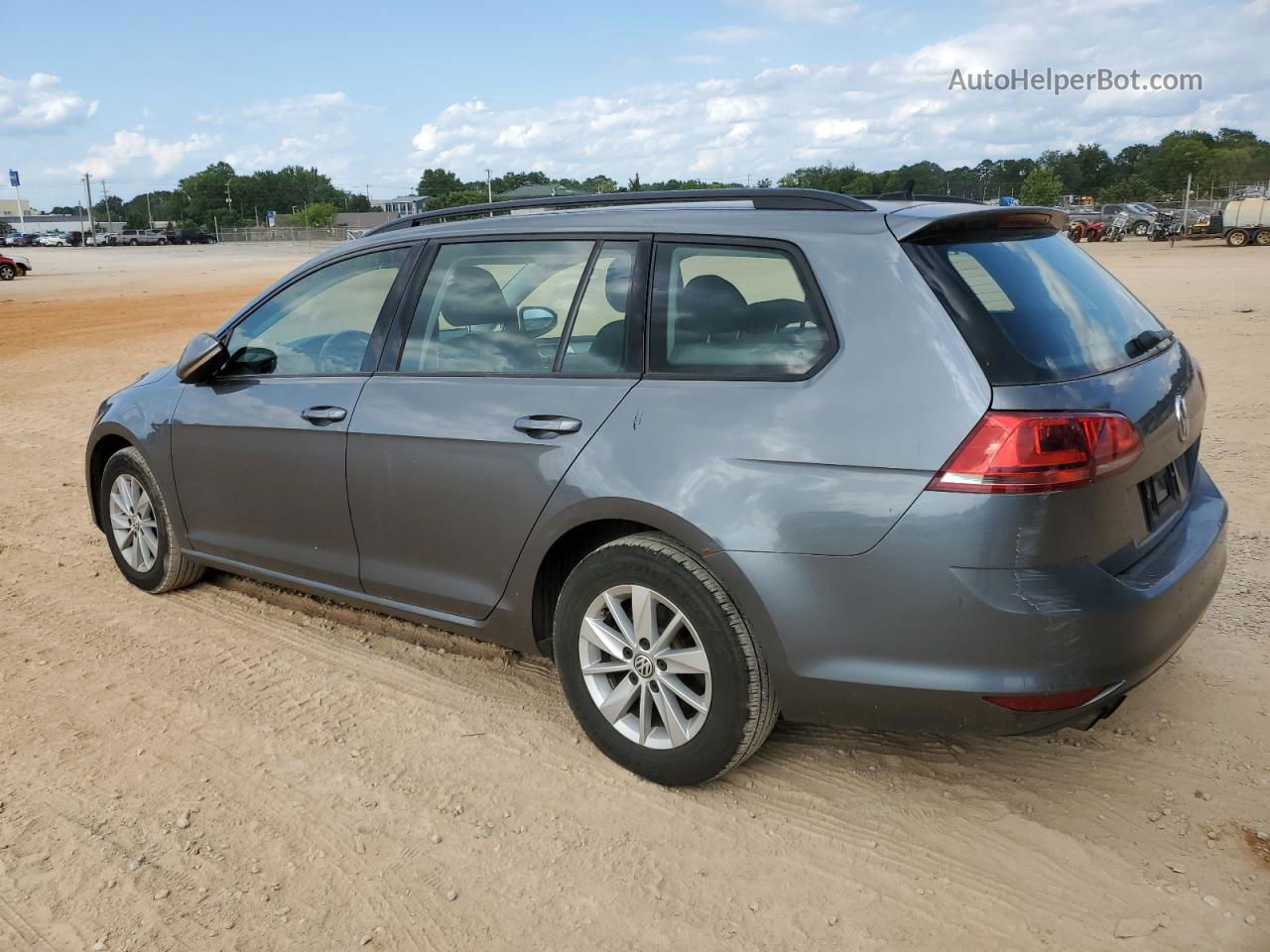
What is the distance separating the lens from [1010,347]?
8.87 ft

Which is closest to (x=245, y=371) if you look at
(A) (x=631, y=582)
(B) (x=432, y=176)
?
(A) (x=631, y=582)

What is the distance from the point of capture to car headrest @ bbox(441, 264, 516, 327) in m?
3.78

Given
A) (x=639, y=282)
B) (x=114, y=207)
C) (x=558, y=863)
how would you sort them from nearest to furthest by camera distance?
(x=558, y=863)
(x=639, y=282)
(x=114, y=207)

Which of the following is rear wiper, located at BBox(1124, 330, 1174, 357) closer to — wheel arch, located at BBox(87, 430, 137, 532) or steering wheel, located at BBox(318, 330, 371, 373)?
steering wheel, located at BBox(318, 330, 371, 373)

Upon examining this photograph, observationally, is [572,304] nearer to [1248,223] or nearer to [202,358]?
[202,358]

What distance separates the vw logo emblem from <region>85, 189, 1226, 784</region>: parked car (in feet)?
0.09

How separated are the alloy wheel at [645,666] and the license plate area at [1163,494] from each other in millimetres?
1297

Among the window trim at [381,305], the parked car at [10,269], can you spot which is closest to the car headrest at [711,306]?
the window trim at [381,305]

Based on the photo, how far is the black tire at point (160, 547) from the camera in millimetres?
4906

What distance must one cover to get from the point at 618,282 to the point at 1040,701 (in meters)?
1.75

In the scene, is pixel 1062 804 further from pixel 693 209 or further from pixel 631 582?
pixel 693 209

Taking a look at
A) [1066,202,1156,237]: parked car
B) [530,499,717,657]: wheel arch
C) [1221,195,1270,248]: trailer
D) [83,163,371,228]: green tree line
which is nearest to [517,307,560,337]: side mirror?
[530,499,717,657]: wheel arch

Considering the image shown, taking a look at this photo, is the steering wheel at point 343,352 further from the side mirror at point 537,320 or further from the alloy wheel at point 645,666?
the alloy wheel at point 645,666

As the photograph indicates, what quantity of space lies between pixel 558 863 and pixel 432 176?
144 metres
